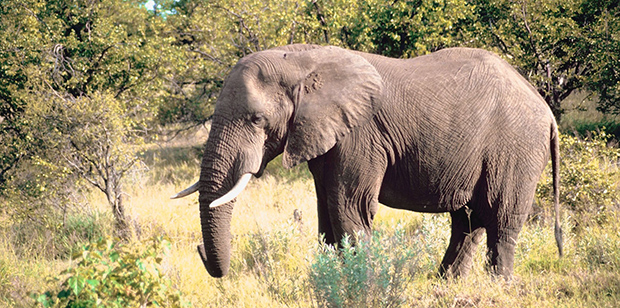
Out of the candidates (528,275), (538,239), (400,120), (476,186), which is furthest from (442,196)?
(538,239)

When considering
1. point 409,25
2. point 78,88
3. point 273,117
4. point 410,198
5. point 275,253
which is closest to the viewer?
point 273,117

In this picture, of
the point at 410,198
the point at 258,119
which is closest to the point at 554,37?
the point at 410,198

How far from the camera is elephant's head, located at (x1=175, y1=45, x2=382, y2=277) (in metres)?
4.86

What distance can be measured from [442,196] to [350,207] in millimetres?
857

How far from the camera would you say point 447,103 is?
17.3 feet

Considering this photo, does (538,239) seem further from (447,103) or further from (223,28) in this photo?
(223,28)

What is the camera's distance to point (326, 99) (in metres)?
5.03

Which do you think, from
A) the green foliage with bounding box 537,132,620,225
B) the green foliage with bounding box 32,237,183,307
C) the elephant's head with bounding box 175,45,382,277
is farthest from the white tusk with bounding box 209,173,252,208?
the green foliage with bounding box 537,132,620,225

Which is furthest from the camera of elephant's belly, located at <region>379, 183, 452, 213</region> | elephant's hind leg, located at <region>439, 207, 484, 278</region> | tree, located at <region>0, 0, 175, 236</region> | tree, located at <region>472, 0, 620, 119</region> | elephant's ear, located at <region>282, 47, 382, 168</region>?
tree, located at <region>472, 0, 620, 119</region>

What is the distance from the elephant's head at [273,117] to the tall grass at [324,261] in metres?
0.61

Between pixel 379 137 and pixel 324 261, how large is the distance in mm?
1211

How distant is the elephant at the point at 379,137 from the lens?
4.90 metres

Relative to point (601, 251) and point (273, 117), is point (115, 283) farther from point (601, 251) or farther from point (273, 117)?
point (601, 251)

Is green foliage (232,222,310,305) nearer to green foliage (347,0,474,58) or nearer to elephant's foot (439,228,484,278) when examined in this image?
elephant's foot (439,228,484,278)
